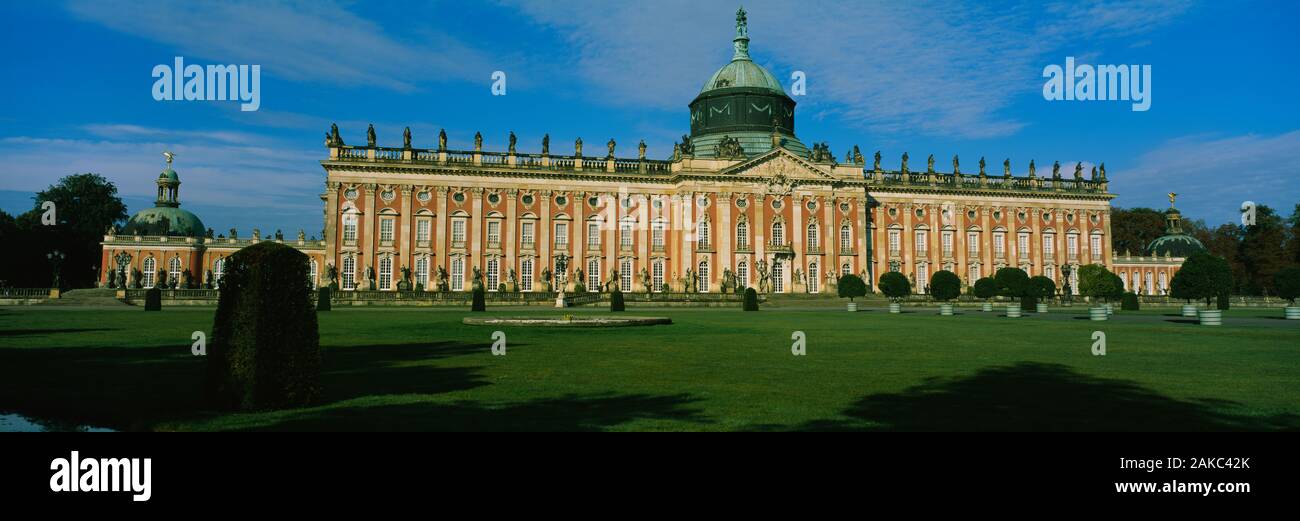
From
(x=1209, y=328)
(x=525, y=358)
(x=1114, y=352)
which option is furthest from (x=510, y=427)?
(x=1209, y=328)

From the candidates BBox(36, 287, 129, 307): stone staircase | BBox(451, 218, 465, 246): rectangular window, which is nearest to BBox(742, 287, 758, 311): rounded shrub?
BBox(451, 218, 465, 246): rectangular window

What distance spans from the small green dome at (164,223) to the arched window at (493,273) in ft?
102

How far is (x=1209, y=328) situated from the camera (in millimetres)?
26172

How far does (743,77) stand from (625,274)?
2161 cm

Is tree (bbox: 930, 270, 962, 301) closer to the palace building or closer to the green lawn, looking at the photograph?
the palace building

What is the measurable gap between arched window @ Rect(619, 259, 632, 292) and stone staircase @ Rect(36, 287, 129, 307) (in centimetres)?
3419

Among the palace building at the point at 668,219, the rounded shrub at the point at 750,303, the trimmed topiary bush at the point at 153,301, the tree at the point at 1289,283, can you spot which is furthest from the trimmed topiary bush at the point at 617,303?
the tree at the point at 1289,283

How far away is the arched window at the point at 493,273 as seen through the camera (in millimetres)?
62438

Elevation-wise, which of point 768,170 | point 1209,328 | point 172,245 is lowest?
point 1209,328

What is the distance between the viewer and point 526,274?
6325 cm

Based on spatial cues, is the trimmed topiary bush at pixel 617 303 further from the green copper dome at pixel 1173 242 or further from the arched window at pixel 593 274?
the green copper dome at pixel 1173 242

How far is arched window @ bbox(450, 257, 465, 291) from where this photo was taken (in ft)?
203
